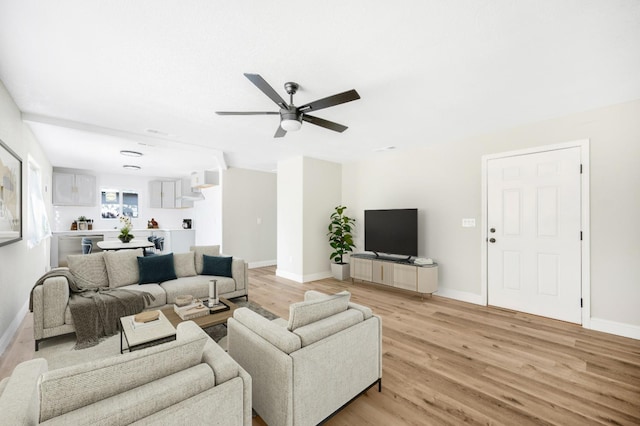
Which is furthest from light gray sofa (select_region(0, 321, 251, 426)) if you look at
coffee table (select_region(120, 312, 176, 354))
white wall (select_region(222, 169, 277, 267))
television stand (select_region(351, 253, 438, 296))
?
white wall (select_region(222, 169, 277, 267))

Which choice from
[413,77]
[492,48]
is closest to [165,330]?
[413,77]

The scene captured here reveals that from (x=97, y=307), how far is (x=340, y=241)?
154 inches

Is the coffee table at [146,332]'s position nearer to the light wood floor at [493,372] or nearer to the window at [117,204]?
the light wood floor at [493,372]

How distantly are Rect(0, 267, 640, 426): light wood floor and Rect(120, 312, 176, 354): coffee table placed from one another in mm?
986

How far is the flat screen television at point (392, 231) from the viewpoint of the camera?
4.60m

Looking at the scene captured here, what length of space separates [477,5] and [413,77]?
0.82m

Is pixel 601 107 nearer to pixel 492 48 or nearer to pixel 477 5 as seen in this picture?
pixel 492 48

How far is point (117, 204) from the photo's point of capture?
25.9ft

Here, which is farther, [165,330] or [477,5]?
[165,330]

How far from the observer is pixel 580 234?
3.28 m

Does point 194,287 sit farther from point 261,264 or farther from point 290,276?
point 261,264

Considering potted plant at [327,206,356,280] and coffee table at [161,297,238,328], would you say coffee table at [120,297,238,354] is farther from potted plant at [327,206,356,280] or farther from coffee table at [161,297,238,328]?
potted plant at [327,206,356,280]

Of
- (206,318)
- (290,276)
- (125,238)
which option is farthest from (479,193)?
(125,238)

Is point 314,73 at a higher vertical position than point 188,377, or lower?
higher
